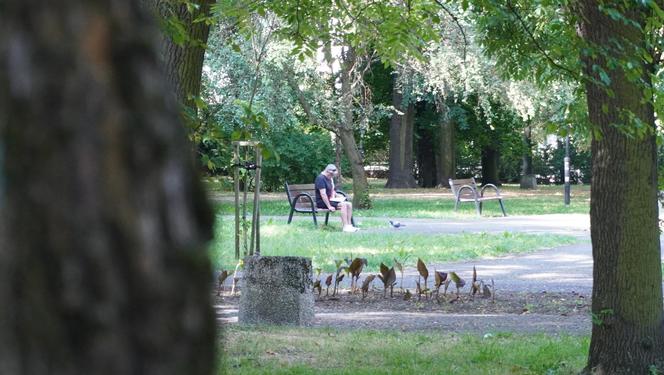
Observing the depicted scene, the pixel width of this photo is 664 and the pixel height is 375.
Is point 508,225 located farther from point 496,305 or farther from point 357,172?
point 496,305

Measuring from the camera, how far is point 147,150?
A: 114 centimetres

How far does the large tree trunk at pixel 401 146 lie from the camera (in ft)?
139

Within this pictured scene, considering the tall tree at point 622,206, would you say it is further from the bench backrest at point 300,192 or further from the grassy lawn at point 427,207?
the grassy lawn at point 427,207

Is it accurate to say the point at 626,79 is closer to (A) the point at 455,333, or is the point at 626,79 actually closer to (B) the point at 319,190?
(A) the point at 455,333

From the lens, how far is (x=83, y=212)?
1083 millimetres

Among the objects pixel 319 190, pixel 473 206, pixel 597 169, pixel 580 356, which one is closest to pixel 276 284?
pixel 580 356

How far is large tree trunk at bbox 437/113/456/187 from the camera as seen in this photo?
4558 cm

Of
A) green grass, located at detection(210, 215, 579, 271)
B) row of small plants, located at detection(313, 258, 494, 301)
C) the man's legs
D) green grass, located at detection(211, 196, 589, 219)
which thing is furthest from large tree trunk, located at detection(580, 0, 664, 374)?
green grass, located at detection(211, 196, 589, 219)

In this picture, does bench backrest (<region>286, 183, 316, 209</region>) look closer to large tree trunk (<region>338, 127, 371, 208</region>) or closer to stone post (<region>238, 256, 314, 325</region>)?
large tree trunk (<region>338, 127, 371, 208</region>)

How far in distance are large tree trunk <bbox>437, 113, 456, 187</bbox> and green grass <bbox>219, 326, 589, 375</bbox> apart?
117 feet

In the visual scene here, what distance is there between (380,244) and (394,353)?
984 centimetres

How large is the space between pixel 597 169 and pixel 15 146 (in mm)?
5940

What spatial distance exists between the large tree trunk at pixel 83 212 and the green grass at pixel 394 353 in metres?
5.49

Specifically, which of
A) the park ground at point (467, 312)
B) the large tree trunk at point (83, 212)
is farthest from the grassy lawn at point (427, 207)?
the large tree trunk at point (83, 212)
